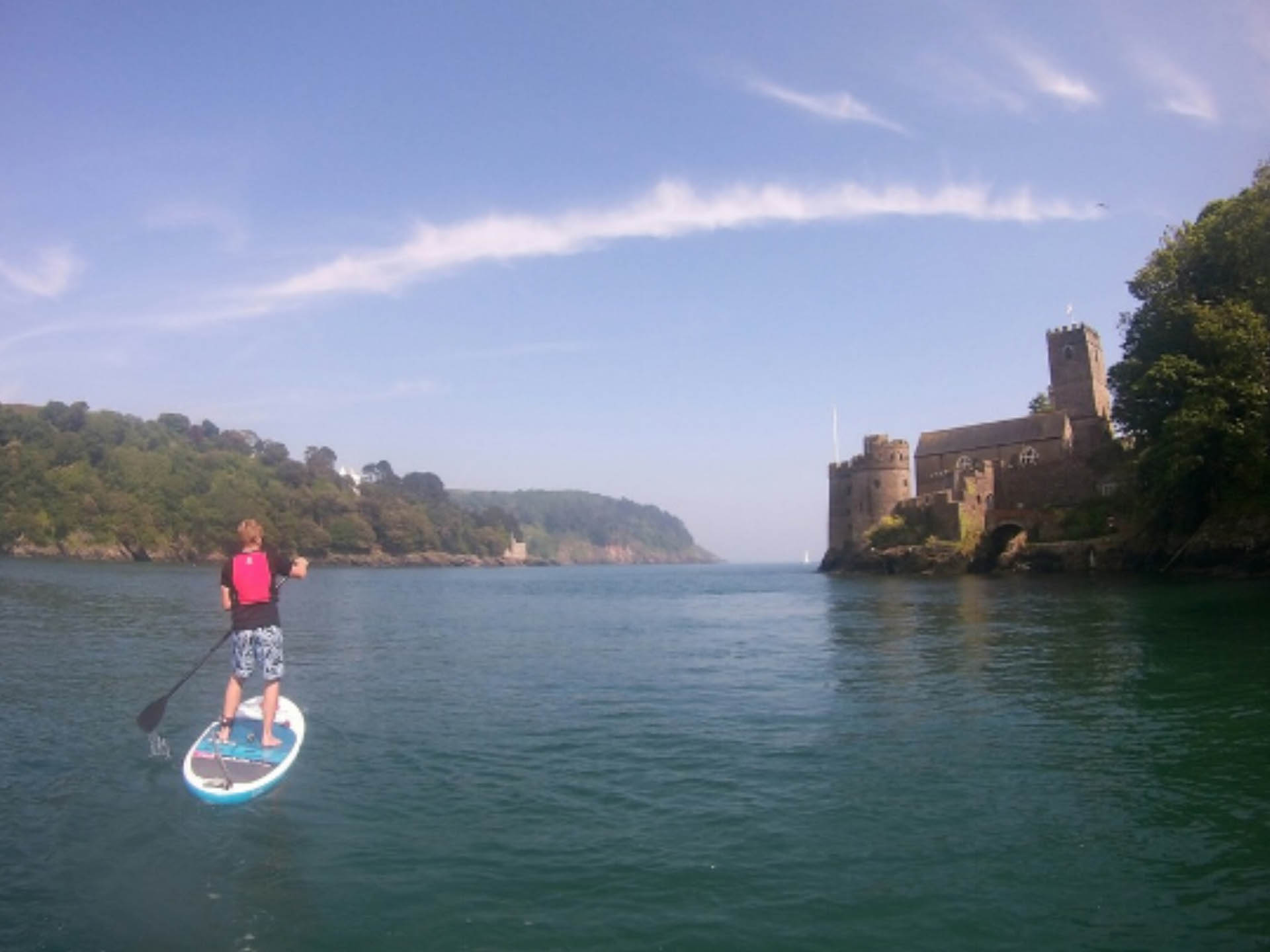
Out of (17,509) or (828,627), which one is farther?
(17,509)

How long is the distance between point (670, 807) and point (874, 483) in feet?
264

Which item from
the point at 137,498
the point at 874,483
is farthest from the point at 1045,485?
the point at 137,498

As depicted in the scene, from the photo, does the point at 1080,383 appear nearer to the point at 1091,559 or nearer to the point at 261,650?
the point at 1091,559

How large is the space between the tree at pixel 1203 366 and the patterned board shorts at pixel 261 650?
46.5 m

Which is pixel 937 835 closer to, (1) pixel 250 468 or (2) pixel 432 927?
(2) pixel 432 927

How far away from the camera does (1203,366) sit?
47781 millimetres

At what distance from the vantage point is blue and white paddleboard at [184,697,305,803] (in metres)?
10.1

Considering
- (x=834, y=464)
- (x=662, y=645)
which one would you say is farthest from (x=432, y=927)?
(x=834, y=464)

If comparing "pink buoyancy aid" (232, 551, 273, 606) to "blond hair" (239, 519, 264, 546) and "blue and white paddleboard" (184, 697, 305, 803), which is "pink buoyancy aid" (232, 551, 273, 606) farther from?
"blue and white paddleboard" (184, 697, 305, 803)

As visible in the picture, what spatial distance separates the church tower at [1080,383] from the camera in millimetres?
85312

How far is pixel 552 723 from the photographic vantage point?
1493cm

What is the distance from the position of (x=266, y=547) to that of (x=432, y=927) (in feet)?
20.1

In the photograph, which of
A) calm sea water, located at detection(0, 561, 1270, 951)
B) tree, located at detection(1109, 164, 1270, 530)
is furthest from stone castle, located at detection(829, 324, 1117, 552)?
calm sea water, located at detection(0, 561, 1270, 951)

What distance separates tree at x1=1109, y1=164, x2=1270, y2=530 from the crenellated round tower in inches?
1218
